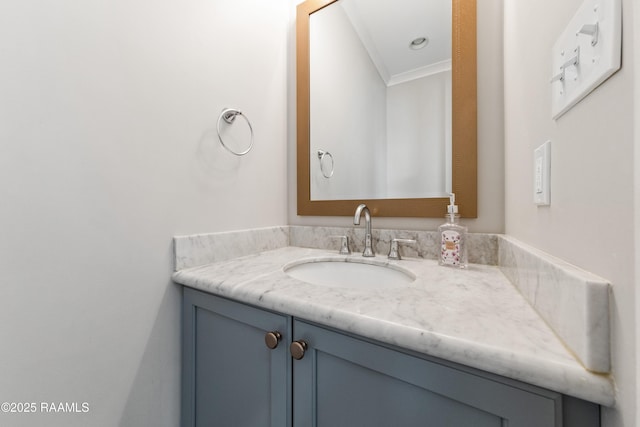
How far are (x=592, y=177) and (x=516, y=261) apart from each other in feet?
1.19

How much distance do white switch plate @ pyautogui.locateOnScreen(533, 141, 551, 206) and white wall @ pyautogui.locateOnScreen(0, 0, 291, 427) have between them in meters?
0.92

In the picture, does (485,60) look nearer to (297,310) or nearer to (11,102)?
(297,310)

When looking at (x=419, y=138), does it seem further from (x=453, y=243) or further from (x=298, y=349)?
(x=298, y=349)

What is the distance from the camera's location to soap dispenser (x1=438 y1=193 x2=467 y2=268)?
2.72ft

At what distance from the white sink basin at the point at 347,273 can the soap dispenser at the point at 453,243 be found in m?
0.15

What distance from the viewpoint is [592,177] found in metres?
0.34

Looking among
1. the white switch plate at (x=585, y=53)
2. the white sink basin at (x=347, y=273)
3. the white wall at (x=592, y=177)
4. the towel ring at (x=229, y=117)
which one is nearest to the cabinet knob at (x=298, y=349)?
the white sink basin at (x=347, y=273)

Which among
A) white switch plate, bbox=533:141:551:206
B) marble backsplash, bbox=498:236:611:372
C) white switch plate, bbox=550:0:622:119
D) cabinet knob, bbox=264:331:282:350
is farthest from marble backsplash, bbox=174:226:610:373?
cabinet knob, bbox=264:331:282:350

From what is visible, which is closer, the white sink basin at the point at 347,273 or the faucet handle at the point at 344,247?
the white sink basin at the point at 347,273

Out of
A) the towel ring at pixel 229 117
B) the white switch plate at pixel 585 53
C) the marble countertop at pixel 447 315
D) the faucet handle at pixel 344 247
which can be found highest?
the towel ring at pixel 229 117

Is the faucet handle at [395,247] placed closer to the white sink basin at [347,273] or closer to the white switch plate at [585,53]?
the white sink basin at [347,273]

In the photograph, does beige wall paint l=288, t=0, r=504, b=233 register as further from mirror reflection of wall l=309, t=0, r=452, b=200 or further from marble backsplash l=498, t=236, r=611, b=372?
marble backsplash l=498, t=236, r=611, b=372

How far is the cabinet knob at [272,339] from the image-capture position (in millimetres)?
591

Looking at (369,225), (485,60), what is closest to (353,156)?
(369,225)
